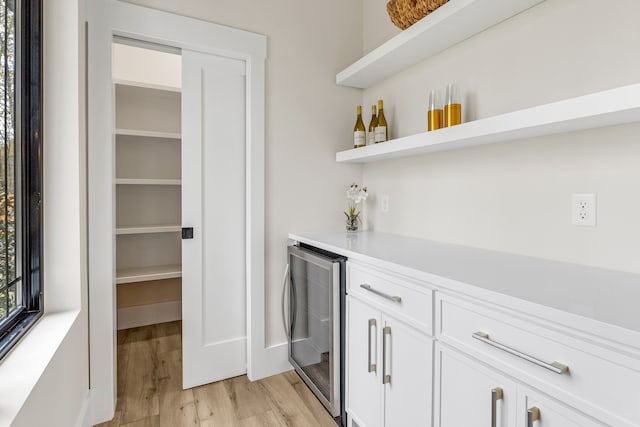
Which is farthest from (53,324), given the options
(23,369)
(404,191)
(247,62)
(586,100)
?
(586,100)

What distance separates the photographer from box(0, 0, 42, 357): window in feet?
3.47

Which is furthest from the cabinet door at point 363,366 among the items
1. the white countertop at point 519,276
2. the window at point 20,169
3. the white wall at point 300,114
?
the window at point 20,169

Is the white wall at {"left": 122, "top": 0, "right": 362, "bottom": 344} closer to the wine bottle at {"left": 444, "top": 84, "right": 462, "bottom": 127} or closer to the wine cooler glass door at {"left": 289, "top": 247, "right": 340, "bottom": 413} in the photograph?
the wine cooler glass door at {"left": 289, "top": 247, "right": 340, "bottom": 413}

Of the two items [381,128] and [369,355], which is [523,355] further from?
[381,128]

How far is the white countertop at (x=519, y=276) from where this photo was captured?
2.61ft

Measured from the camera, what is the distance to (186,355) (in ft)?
6.57

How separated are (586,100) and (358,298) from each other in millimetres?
1081

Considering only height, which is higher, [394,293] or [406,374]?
[394,293]

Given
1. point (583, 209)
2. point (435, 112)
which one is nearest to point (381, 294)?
point (583, 209)

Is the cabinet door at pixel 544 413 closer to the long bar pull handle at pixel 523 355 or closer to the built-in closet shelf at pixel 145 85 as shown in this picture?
the long bar pull handle at pixel 523 355

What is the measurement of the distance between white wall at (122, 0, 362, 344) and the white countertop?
1.84 ft

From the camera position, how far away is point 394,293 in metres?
1.31

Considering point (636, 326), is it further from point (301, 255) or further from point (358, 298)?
point (301, 255)

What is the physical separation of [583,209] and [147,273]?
9.58 ft
